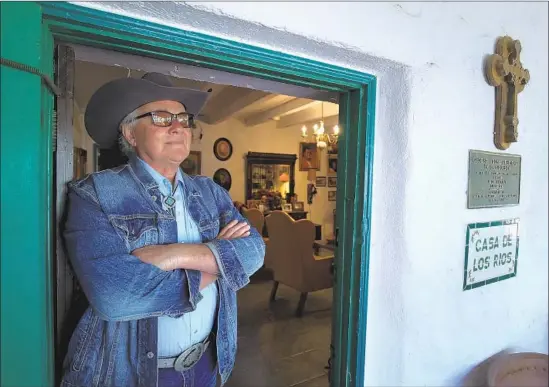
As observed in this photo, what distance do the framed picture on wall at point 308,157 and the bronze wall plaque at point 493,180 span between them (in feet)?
16.1

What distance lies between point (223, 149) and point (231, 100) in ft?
5.96

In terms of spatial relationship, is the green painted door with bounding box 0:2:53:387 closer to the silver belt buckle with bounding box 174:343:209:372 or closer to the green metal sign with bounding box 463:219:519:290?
the silver belt buckle with bounding box 174:343:209:372

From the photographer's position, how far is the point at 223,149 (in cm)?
555

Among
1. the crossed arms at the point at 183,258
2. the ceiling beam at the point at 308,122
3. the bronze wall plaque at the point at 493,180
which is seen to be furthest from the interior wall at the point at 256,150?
the crossed arms at the point at 183,258

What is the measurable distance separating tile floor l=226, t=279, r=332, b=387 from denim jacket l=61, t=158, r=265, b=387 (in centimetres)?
144

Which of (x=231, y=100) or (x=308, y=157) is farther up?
(x=231, y=100)

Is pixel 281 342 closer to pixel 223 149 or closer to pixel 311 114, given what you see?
pixel 311 114

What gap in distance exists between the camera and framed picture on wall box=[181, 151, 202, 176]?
201 inches

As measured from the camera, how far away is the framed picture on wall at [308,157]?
6391mm

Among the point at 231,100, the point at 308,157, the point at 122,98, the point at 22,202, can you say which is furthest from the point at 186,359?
the point at 308,157

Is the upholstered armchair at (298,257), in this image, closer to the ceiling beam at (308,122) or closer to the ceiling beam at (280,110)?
the ceiling beam at (280,110)

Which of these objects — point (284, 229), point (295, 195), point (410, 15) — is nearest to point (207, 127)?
point (295, 195)

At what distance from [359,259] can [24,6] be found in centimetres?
109

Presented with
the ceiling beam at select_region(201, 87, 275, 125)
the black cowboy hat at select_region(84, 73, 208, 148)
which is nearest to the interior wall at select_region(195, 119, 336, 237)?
the ceiling beam at select_region(201, 87, 275, 125)
